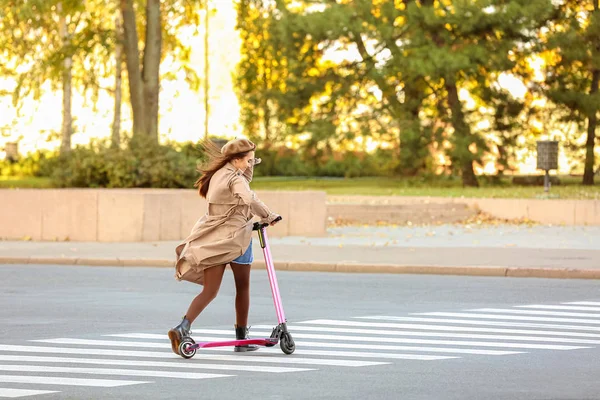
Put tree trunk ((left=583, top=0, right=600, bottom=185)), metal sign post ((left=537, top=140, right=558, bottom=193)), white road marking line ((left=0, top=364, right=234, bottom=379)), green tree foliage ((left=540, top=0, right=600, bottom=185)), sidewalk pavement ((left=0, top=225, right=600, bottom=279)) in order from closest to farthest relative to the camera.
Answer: white road marking line ((left=0, top=364, right=234, bottom=379))
sidewalk pavement ((left=0, top=225, right=600, bottom=279))
metal sign post ((left=537, top=140, right=558, bottom=193))
green tree foliage ((left=540, top=0, right=600, bottom=185))
tree trunk ((left=583, top=0, right=600, bottom=185))

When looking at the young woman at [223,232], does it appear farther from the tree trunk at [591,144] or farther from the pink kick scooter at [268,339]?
the tree trunk at [591,144]

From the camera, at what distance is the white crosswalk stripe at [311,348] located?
32.9 feet

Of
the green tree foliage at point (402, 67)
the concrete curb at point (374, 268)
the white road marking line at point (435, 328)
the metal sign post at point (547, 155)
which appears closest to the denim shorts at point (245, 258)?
the white road marking line at point (435, 328)

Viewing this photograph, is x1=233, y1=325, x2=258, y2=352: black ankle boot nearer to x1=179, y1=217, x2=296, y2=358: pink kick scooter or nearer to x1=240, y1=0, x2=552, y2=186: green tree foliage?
x1=179, y1=217, x2=296, y2=358: pink kick scooter

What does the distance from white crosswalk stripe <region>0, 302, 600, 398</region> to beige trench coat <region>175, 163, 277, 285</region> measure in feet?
2.58

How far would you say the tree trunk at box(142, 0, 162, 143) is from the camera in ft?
114

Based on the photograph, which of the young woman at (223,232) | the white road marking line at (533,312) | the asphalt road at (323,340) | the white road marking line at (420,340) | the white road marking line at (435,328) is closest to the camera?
the asphalt road at (323,340)

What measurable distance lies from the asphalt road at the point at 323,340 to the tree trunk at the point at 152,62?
17.0 m

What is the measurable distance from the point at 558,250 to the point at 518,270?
3384mm

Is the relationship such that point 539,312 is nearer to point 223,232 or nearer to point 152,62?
point 223,232

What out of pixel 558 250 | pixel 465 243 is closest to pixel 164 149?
pixel 465 243

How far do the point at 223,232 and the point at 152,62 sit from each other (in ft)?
81.7

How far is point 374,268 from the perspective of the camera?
1970 cm

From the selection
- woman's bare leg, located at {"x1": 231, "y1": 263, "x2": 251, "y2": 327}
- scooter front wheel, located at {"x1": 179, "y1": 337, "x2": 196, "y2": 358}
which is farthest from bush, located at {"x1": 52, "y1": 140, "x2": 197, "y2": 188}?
scooter front wheel, located at {"x1": 179, "y1": 337, "x2": 196, "y2": 358}
